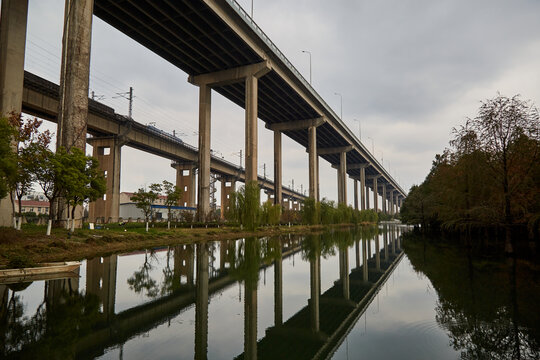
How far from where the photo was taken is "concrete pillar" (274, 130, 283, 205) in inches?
2413

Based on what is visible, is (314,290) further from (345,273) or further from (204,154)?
(204,154)

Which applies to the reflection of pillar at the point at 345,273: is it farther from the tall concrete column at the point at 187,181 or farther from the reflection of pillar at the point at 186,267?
the tall concrete column at the point at 187,181

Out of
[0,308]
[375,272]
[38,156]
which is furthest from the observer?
[38,156]

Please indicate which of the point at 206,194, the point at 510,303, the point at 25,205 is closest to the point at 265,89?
the point at 206,194

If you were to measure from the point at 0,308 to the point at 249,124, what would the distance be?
40194mm

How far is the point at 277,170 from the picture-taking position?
63.3m

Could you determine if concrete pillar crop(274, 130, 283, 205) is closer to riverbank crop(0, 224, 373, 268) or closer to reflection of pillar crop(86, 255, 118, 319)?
riverbank crop(0, 224, 373, 268)

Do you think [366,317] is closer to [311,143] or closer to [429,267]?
[429,267]

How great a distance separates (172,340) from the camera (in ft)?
18.2

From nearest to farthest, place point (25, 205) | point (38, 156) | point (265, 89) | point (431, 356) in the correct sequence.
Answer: point (431, 356)
point (38, 156)
point (265, 89)
point (25, 205)

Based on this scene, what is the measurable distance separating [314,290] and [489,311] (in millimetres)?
4479

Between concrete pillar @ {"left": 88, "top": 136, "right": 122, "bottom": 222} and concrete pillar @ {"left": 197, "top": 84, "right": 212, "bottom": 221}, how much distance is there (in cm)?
1457

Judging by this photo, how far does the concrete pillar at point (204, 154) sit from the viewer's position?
144ft

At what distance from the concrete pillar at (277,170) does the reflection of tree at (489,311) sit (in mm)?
48204
